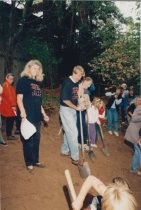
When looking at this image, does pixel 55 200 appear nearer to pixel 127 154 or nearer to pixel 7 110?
pixel 7 110

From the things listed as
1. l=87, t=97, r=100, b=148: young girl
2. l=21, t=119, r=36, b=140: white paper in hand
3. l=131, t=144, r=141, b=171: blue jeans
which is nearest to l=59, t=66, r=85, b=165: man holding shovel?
l=21, t=119, r=36, b=140: white paper in hand

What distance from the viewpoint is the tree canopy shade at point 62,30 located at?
12430mm

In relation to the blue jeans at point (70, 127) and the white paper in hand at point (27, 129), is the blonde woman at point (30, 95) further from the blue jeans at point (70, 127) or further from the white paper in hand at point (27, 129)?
the blue jeans at point (70, 127)

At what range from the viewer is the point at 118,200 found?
2.43 m

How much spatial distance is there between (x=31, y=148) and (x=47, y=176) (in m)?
0.63

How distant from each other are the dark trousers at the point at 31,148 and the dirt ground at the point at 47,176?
0.79ft

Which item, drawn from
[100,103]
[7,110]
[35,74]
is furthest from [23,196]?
[100,103]

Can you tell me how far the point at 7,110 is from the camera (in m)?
6.89

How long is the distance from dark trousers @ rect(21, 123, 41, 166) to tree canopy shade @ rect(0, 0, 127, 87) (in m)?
7.08

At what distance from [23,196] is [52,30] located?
34.1ft

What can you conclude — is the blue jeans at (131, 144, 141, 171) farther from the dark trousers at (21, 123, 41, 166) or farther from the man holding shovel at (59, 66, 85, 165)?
the dark trousers at (21, 123, 41, 166)

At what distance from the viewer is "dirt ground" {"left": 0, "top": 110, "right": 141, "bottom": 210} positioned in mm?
4898

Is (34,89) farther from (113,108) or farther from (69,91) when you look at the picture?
(113,108)

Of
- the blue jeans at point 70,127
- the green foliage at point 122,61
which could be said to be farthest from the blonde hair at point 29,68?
the green foliage at point 122,61
